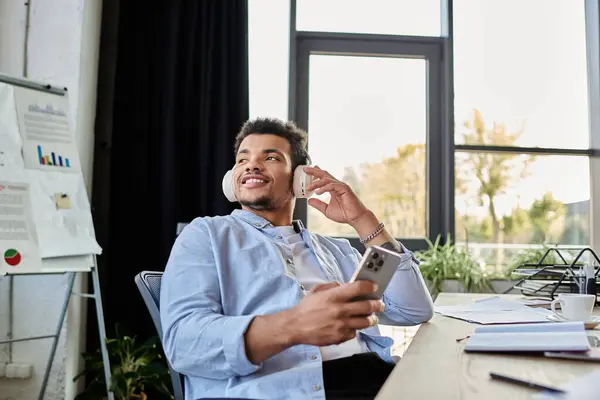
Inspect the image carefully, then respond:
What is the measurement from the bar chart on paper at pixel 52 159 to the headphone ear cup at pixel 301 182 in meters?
1.15

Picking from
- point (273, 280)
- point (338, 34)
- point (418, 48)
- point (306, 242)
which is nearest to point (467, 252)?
point (418, 48)

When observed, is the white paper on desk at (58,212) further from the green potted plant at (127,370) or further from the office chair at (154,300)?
the office chair at (154,300)

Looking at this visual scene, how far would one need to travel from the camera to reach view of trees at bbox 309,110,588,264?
3209 mm

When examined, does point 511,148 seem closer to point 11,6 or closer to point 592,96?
point 592,96

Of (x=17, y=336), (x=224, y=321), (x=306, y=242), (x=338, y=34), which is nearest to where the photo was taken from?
(x=224, y=321)

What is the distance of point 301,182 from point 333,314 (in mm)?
654

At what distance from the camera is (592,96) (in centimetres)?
334

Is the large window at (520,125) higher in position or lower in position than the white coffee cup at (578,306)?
higher

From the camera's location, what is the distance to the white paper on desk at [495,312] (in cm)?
136

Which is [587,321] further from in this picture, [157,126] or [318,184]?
[157,126]

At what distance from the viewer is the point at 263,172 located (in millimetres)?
1574

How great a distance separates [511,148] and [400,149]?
63 cm

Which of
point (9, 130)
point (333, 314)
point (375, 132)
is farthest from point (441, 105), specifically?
point (333, 314)

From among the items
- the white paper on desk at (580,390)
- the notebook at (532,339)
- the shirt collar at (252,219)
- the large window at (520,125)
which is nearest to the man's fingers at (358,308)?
the notebook at (532,339)
